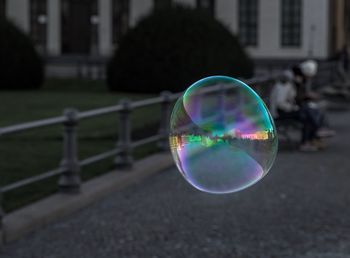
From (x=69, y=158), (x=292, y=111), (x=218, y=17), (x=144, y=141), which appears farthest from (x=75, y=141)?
(x=218, y=17)

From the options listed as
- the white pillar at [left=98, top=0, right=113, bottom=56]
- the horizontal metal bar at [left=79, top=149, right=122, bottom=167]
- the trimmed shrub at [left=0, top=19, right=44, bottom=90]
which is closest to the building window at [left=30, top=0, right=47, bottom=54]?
the white pillar at [left=98, top=0, right=113, bottom=56]

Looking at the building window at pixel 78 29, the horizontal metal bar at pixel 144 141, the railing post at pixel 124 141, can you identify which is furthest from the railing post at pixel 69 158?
the building window at pixel 78 29

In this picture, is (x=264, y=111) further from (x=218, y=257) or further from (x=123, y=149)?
(x=123, y=149)

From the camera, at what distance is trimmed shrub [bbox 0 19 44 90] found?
3012cm

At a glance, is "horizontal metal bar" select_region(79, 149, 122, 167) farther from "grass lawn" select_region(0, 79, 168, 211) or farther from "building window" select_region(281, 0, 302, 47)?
Answer: "building window" select_region(281, 0, 302, 47)

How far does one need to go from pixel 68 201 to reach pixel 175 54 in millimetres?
20305

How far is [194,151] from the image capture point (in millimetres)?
5531

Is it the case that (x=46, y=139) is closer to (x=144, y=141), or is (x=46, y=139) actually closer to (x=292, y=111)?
(x=144, y=141)

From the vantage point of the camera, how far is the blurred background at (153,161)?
Answer: 723cm

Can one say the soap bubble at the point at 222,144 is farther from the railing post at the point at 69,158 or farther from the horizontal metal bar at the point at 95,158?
the horizontal metal bar at the point at 95,158

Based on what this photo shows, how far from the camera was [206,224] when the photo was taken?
790 cm

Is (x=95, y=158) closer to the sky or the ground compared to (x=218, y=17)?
closer to the ground

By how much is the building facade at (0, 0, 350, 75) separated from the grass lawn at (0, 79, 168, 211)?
32.2m

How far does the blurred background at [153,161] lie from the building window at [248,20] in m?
23.2
